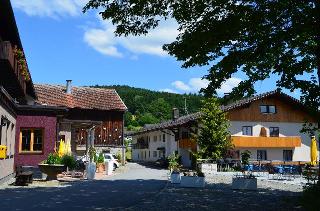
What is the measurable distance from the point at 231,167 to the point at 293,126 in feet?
39.9

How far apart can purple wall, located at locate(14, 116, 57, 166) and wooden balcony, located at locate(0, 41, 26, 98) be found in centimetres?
250

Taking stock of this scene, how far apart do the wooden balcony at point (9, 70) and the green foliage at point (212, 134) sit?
17586mm

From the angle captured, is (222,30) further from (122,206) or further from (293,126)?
(293,126)

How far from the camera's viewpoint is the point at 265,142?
40.7 m

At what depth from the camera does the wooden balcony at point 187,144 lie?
41.7 meters

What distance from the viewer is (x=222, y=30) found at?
37.3ft

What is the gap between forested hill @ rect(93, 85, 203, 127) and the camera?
106 metres

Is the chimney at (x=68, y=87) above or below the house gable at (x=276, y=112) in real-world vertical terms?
above

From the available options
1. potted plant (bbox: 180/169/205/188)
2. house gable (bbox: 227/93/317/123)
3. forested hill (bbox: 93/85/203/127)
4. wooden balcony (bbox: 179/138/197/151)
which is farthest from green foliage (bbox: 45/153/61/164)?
forested hill (bbox: 93/85/203/127)

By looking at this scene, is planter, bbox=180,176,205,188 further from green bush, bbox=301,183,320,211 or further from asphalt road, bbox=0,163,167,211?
green bush, bbox=301,183,320,211

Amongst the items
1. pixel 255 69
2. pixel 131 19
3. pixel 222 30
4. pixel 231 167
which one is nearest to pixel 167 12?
pixel 131 19

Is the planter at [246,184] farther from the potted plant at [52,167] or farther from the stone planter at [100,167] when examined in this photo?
the stone planter at [100,167]

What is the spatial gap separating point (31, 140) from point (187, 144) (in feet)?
68.9

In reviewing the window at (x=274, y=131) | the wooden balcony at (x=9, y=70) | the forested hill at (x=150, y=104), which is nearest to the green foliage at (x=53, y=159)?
the wooden balcony at (x=9, y=70)
